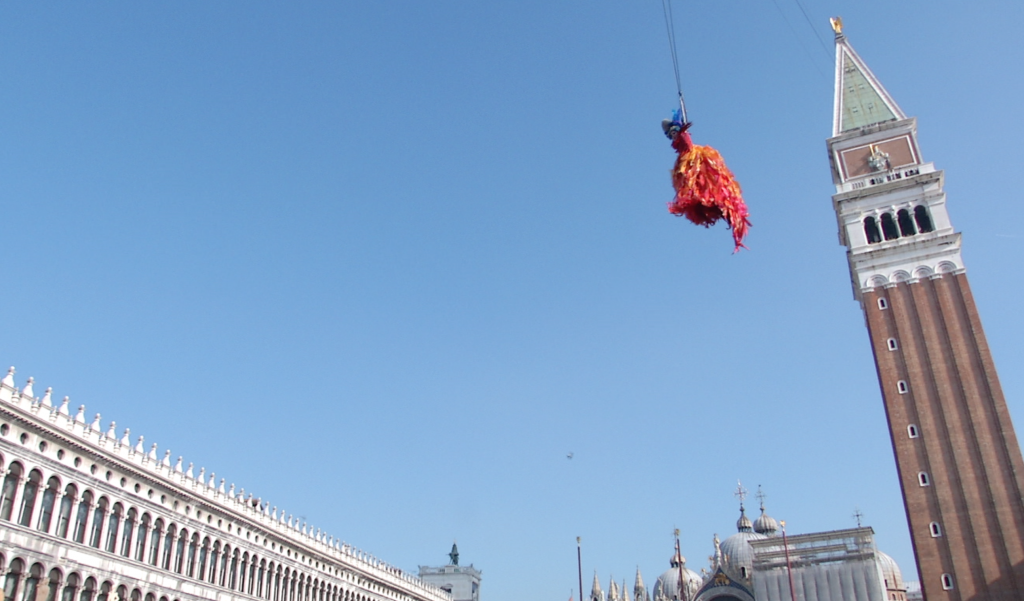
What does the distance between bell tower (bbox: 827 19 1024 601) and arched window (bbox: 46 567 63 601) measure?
4134cm

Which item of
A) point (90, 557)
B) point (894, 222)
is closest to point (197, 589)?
point (90, 557)

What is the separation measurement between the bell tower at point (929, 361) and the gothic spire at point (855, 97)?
0.14 meters

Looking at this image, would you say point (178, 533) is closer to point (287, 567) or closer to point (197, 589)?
point (197, 589)

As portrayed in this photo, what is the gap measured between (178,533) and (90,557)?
641 cm

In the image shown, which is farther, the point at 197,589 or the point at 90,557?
the point at 197,589

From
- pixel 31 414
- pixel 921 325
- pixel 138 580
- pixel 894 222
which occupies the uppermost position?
pixel 894 222

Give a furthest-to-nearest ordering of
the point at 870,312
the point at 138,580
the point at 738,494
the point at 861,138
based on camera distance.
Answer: the point at 738,494 → the point at 861,138 → the point at 870,312 → the point at 138,580

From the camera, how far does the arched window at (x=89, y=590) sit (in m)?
31.8

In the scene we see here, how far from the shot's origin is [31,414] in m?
30.5

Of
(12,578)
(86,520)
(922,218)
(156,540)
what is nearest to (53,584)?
(12,578)

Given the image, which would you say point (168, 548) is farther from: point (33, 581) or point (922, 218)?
point (922, 218)

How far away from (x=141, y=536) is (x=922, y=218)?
49.3 m

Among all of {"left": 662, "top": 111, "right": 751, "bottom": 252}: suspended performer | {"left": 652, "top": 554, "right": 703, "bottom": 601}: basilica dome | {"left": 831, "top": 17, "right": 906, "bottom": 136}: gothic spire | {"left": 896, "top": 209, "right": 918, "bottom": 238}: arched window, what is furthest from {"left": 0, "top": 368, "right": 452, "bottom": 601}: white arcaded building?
{"left": 652, "top": 554, "right": 703, "bottom": 601}: basilica dome

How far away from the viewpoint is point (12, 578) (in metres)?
28.7
